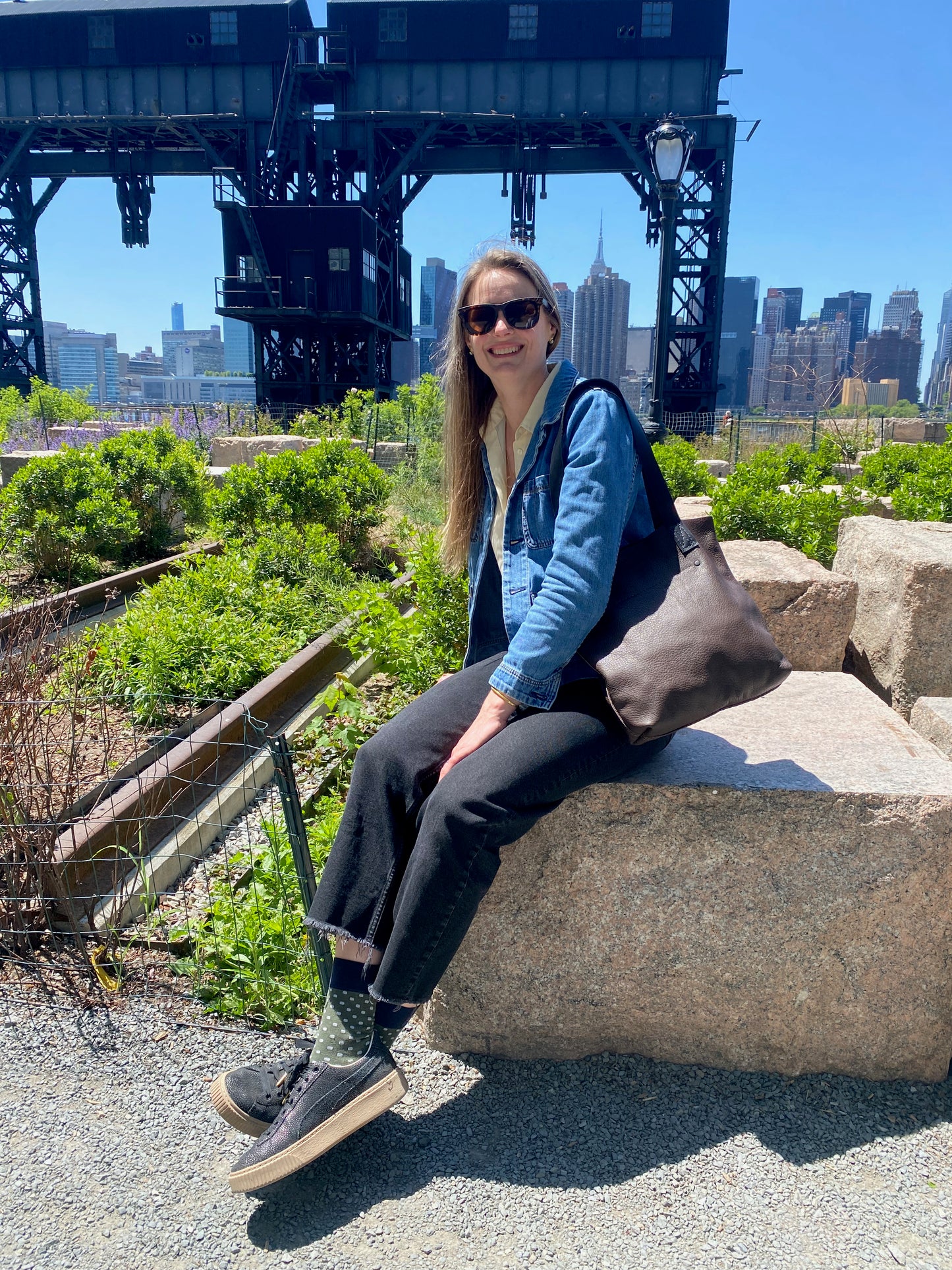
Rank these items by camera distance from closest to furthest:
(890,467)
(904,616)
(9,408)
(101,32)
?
(904,616) → (890,467) → (9,408) → (101,32)

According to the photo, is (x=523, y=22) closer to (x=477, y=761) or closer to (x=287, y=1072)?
(x=477, y=761)

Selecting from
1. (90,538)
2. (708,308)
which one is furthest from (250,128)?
(90,538)

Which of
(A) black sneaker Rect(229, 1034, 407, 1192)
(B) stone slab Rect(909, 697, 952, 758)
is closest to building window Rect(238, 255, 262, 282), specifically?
(B) stone slab Rect(909, 697, 952, 758)

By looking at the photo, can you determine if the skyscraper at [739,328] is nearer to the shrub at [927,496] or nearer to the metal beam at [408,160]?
the metal beam at [408,160]

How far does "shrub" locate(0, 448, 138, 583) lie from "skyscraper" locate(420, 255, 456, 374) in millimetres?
3442

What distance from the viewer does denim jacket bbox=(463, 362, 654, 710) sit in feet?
7.14

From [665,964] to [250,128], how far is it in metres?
34.3

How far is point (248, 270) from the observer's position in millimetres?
30422

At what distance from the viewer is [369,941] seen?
6.95 ft

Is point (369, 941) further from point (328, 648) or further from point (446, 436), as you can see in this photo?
point (328, 648)

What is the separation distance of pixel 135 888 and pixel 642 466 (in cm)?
223

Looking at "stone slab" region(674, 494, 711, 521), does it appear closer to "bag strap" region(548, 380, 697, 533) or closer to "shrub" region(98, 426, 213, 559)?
"bag strap" region(548, 380, 697, 533)

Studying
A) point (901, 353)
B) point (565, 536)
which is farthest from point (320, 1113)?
point (901, 353)

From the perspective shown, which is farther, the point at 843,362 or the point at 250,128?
the point at 250,128
